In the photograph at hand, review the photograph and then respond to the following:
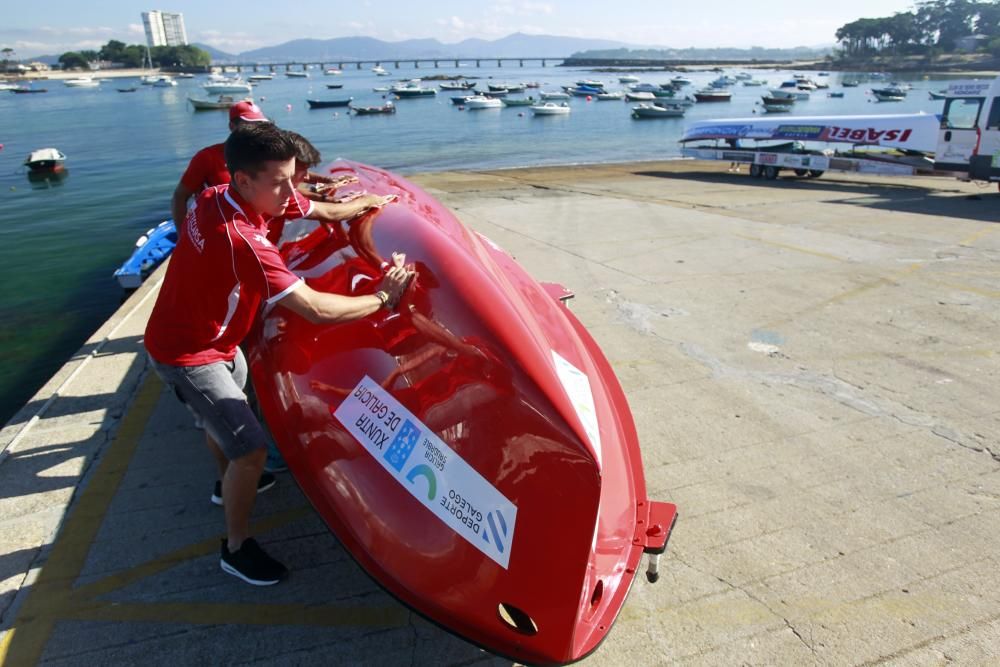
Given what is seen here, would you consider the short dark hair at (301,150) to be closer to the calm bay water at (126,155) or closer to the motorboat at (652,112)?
the calm bay water at (126,155)

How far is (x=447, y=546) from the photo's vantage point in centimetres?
250

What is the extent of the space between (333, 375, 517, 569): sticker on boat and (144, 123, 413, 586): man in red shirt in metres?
0.43

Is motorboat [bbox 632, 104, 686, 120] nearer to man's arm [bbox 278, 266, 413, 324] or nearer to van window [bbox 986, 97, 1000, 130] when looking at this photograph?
van window [bbox 986, 97, 1000, 130]

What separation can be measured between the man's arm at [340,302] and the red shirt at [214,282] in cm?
6

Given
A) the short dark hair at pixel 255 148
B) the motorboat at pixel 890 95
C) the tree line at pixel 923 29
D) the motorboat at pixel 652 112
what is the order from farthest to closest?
the tree line at pixel 923 29
the motorboat at pixel 890 95
the motorboat at pixel 652 112
the short dark hair at pixel 255 148

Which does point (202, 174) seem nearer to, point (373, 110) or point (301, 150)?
point (301, 150)

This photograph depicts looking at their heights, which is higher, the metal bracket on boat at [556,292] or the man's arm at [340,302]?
the man's arm at [340,302]

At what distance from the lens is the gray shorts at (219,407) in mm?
2963

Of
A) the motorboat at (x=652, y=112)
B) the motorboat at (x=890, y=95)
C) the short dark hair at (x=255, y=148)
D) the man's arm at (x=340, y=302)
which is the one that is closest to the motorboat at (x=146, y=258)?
the short dark hair at (x=255, y=148)

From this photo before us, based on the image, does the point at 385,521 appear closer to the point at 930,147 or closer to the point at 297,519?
the point at 297,519

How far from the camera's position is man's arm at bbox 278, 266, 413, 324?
2729 millimetres

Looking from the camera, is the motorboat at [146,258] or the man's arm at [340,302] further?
the motorboat at [146,258]

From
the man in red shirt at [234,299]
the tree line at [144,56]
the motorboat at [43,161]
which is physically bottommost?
the motorboat at [43,161]

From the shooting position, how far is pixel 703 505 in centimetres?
391
